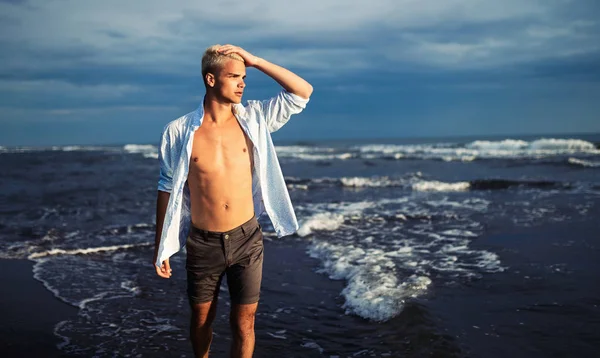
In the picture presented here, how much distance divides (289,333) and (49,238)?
686 centimetres

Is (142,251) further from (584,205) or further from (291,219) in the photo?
(584,205)

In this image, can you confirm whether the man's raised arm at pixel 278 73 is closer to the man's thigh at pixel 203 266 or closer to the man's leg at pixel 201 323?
the man's thigh at pixel 203 266

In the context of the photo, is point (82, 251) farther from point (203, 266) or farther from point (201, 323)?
point (203, 266)

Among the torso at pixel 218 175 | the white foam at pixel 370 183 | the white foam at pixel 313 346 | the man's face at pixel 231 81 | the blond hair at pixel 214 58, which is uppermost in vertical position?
the blond hair at pixel 214 58

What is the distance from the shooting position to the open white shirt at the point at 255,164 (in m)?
3.71

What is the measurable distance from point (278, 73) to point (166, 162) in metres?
1.02

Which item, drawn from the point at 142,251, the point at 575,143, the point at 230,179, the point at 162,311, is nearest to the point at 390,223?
the point at 142,251

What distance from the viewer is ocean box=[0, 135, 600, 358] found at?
5.05 meters

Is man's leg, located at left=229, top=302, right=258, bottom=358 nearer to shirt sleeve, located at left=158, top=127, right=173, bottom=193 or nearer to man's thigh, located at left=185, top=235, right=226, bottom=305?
man's thigh, located at left=185, top=235, right=226, bottom=305

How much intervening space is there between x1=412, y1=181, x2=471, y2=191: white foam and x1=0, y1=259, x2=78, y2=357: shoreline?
13.6 metres

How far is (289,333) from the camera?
5.35 m

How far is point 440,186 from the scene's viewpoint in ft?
61.6

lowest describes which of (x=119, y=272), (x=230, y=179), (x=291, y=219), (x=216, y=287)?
(x=119, y=272)

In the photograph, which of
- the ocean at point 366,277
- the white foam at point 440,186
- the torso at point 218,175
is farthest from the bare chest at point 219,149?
the white foam at point 440,186
